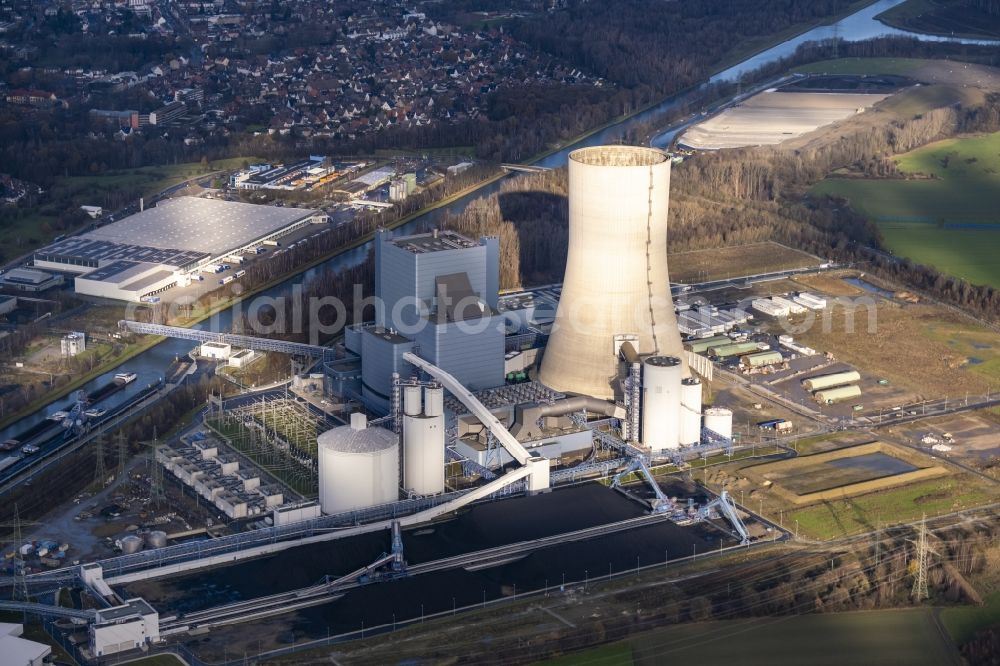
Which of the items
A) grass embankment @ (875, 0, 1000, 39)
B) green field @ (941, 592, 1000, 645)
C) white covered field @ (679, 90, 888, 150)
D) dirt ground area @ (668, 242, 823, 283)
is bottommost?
green field @ (941, 592, 1000, 645)

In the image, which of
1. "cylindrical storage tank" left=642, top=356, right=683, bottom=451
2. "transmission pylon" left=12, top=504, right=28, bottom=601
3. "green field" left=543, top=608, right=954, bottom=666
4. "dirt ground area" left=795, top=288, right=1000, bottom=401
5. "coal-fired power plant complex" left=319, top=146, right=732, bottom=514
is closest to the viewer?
"green field" left=543, top=608, right=954, bottom=666

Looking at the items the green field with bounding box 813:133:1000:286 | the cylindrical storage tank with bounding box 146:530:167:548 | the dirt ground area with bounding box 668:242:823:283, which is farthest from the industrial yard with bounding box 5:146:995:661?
the green field with bounding box 813:133:1000:286

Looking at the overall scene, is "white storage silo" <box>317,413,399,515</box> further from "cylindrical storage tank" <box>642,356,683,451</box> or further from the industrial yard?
"cylindrical storage tank" <box>642,356,683,451</box>

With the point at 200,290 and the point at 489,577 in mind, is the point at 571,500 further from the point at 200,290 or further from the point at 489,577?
the point at 200,290

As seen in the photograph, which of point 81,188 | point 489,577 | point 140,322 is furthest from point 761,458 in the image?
point 81,188

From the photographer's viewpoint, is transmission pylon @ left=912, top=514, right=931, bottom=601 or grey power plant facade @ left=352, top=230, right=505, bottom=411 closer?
transmission pylon @ left=912, top=514, right=931, bottom=601

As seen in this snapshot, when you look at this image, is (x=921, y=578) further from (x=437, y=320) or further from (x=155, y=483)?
(x=155, y=483)

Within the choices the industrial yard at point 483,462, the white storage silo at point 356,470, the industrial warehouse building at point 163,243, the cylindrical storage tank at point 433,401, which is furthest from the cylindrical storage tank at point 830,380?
the industrial warehouse building at point 163,243

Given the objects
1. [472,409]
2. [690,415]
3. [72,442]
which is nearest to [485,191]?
[690,415]
